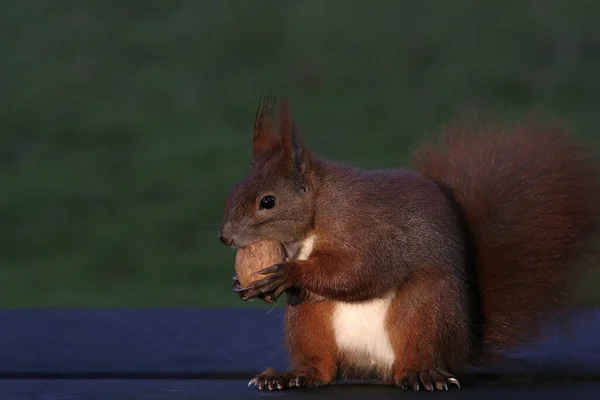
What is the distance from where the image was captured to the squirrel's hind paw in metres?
2.28

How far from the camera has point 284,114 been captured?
232 centimetres

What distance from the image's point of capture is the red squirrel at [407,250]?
89.1 inches

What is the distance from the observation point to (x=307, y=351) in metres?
2.38

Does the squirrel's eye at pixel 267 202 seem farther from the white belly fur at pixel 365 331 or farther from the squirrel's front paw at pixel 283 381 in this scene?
the squirrel's front paw at pixel 283 381

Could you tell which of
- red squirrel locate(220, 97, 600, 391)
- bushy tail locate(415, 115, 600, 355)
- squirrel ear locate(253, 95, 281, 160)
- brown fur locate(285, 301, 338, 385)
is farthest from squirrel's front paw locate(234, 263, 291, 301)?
bushy tail locate(415, 115, 600, 355)

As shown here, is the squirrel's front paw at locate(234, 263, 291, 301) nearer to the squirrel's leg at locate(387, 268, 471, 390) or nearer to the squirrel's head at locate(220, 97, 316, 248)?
the squirrel's head at locate(220, 97, 316, 248)

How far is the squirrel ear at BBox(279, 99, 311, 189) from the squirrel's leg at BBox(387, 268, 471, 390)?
0.93 ft

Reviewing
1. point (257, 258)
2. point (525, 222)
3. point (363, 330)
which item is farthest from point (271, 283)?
point (525, 222)

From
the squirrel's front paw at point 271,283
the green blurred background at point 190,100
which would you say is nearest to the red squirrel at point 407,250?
the squirrel's front paw at point 271,283

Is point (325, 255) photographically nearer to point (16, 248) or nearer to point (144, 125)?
point (16, 248)

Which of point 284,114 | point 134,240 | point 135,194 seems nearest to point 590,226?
point 284,114

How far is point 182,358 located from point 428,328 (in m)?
0.69

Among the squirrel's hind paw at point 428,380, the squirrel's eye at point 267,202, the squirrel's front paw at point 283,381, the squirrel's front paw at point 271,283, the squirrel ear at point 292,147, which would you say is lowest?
the squirrel's hind paw at point 428,380

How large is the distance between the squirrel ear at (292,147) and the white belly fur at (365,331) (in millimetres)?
243
